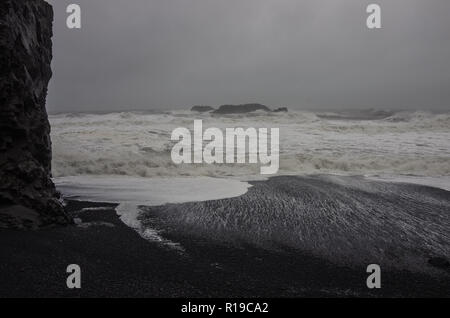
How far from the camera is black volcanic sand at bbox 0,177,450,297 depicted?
316cm

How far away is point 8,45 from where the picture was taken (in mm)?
4387

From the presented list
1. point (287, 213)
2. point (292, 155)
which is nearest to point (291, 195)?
point (287, 213)

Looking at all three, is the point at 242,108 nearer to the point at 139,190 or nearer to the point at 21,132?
the point at 139,190

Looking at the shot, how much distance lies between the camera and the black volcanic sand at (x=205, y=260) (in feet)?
10.4

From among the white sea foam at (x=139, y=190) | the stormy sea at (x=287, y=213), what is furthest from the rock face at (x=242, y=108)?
the white sea foam at (x=139, y=190)

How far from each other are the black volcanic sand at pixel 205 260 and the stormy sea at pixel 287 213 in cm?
2

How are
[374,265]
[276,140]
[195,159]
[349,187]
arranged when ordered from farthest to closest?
[276,140], [195,159], [349,187], [374,265]

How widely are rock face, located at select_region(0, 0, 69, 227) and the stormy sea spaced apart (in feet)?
2.16

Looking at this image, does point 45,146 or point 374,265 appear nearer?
point 374,265

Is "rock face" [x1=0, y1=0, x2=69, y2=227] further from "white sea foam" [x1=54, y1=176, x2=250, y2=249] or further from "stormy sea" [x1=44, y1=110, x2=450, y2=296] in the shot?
"white sea foam" [x1=54, y1=176, x2=250, y2=249]

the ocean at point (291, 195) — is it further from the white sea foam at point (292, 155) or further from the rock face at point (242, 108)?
the rock face at point (242, 108)

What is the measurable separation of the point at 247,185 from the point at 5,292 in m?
5.52
